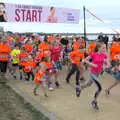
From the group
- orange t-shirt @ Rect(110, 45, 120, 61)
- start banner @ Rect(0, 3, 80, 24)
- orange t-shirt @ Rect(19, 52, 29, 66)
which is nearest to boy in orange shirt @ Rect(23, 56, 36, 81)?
orange t-shirt @ Rect(19, 52, 29, 66)

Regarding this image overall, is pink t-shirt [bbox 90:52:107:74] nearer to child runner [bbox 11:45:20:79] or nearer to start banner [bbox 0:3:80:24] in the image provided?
child runner [bbox 11:45:20:79]

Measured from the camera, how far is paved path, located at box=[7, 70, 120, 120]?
1166 cm

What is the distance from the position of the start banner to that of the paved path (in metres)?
9.73

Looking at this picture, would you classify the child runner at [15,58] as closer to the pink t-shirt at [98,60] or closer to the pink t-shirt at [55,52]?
the pink t-shirt at [55,52]

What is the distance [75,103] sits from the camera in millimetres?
13414

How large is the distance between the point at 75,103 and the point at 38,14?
48.6ft

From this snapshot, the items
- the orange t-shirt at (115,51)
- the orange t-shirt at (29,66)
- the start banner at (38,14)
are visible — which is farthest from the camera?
the start banner at (38,14)

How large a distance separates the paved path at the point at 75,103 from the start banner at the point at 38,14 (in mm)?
9727

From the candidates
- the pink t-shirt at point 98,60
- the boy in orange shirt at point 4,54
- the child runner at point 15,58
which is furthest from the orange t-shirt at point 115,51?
the pink t-shirt at point 98,60

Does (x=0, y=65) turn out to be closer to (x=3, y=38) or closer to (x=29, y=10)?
(x=3, y=38)

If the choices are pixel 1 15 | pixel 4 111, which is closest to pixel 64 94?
pixel 4 111

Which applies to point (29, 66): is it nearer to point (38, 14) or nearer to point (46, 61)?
point (46, 61)

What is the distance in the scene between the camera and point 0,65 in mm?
19391

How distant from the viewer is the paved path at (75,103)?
1166 cm
